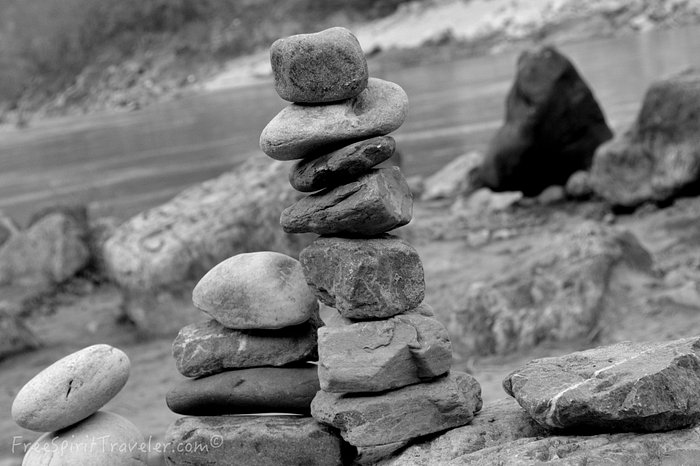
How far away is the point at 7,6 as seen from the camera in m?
92.5

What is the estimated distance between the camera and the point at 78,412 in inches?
247

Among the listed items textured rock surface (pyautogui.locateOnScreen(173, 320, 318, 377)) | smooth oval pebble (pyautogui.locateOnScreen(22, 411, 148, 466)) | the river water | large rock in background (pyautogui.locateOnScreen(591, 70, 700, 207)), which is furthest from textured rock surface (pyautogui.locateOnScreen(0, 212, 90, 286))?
textured rock surface (pyautogui.locateOnScreen(173, 320, 318, 377))

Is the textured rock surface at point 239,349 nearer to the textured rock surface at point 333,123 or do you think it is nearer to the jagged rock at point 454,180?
the textured rock surface at point 333,123

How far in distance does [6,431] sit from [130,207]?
12.1 metres

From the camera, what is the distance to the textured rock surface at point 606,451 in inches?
191

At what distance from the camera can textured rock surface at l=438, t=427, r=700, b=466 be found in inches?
191

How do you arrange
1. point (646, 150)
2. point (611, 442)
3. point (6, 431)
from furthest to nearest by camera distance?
1. point (646, 150)
2. point (6, 431)
3. point (611, 442)

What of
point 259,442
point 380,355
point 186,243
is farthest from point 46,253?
point 380,355

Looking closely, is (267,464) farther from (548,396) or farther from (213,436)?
(548,396)

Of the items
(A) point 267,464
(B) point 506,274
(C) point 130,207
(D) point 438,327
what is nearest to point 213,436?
(A) point 267,464

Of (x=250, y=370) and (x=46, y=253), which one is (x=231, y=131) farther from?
(x=250, y=370)

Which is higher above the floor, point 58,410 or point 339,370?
point 339,370

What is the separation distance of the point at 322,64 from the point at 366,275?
121 cm

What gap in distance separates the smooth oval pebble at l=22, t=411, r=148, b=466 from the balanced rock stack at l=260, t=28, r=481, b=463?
133 centimetres
